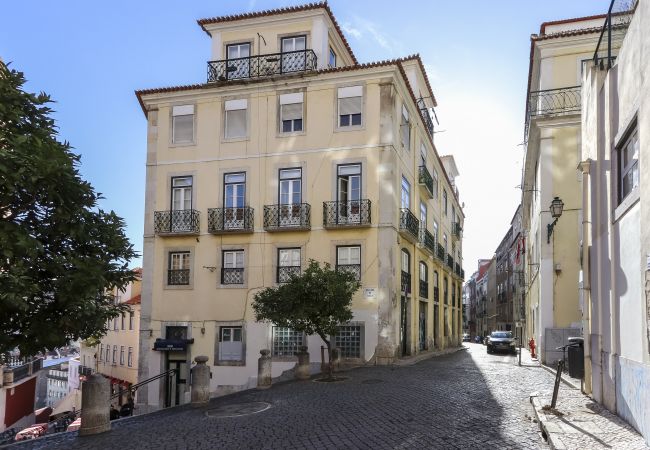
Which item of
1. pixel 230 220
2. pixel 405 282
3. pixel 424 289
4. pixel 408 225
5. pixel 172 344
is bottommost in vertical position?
pixel 172 344

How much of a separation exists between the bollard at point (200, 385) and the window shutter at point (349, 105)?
11.8m

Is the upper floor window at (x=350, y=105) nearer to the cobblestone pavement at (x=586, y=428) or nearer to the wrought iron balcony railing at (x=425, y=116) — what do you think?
the wrought iron balcony railing at (x=425, y=116)

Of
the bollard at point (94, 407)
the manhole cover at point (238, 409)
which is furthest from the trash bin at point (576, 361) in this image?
the bollard at point (94, 407)

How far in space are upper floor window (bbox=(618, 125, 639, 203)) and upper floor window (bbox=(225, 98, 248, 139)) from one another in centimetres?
1647

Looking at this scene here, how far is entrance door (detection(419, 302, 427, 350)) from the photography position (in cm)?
2835

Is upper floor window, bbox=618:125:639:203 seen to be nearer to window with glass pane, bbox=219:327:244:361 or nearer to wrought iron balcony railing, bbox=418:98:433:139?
window with glass pane, bbox=219:327:244:361

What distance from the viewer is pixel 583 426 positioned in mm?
8695

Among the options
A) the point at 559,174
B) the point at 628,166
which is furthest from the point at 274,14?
the point at 628,166

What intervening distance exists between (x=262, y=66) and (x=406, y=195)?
25.2 feet

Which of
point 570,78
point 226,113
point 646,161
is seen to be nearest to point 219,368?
point 226,113

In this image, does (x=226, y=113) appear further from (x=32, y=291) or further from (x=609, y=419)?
(x=609, y=419)

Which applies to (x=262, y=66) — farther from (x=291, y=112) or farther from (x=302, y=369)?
(x=302, y=369)

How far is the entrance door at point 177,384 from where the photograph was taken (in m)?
23.5

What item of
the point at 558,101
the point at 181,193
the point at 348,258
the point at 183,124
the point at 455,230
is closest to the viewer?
the point at 558,101
